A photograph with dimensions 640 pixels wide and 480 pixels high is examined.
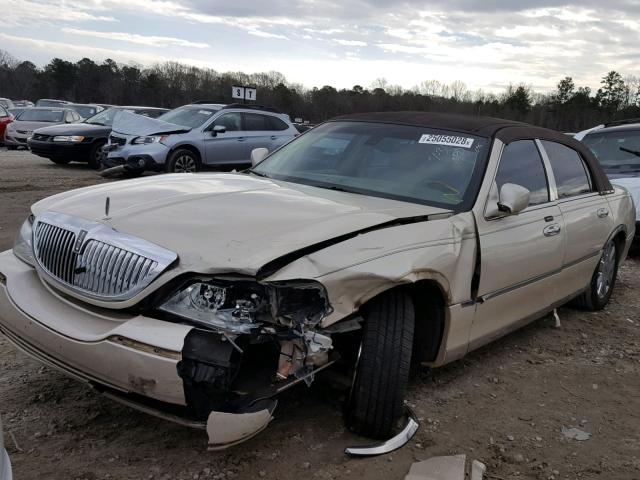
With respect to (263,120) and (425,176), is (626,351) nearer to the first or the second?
(425,176)

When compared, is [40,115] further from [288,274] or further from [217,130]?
[288,274]

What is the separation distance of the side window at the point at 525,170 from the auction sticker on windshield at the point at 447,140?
25 centimetres

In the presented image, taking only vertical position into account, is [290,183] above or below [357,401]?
above

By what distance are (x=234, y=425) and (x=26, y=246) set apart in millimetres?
1698

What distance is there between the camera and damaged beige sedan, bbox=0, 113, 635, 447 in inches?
98.2

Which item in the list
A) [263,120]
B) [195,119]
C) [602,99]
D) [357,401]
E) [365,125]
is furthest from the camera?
[602,99]

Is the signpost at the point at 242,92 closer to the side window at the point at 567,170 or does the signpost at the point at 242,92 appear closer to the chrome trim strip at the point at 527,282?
the side window at the point at 567,170

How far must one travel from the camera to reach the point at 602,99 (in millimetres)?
68062

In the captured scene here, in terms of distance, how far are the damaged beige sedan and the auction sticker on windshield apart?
2cm

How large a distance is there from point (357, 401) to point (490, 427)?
0.87 m

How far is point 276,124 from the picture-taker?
13.7m

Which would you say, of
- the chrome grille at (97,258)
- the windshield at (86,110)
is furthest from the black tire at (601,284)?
the windshield at (86,110)

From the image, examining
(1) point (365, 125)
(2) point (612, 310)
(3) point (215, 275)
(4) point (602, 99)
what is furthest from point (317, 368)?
(4) point (602, 99)

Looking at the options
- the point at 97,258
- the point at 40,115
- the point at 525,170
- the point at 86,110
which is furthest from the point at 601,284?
the point at 86,110
